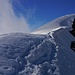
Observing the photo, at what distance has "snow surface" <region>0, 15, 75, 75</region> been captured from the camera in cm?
4490

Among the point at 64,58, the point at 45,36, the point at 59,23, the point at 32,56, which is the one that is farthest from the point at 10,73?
the point at 59,23

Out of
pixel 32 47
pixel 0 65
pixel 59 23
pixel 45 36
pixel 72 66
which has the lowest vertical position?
pixel 72 66

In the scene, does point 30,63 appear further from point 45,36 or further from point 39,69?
point 45,36

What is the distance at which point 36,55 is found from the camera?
48.0m

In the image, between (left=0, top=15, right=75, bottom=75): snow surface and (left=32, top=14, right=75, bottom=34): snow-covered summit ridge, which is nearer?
(left=0, top=15, right=75, bottom=75): snow surface

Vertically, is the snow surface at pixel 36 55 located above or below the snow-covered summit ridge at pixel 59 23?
below

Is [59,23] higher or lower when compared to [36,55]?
higher

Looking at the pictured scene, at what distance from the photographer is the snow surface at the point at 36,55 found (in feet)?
147

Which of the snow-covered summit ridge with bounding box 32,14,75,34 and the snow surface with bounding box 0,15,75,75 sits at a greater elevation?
the snow-covered summit ridge with bounding box 32,14,75,34

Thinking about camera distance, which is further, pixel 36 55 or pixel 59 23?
pixel 59 23

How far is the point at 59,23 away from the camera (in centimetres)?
7488

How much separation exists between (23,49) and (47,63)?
266 inches

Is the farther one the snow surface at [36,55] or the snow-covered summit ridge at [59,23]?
the snow-covered summit ridge at [59,23]

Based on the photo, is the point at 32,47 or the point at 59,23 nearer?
the point at 32,47
